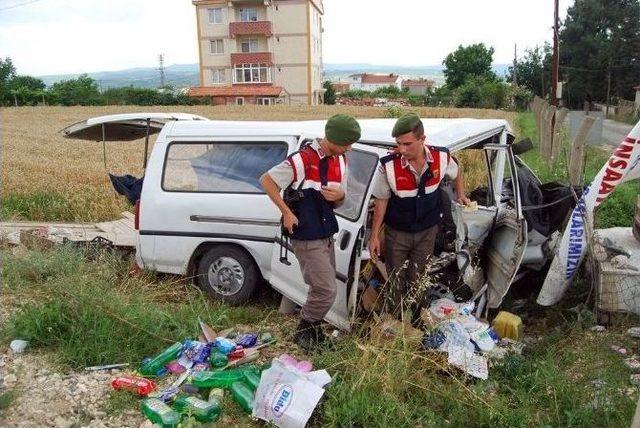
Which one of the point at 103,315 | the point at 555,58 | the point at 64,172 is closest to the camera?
the point at 103,315

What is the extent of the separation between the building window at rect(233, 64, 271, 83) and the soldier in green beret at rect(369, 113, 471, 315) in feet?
194

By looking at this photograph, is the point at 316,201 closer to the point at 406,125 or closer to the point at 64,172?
the point at 406,125

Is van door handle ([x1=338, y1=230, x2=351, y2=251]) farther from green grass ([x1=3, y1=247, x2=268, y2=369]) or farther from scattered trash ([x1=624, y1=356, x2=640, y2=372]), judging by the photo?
scattered trash ([x1=624, y1=356, x2=640, y2=372])

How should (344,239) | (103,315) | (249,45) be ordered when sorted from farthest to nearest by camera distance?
1. (249,45)
2. (344,239)
3. (103,315)

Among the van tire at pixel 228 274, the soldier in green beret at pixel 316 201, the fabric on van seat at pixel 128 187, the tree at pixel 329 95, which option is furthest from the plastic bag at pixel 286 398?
the tree at pixel 329 95

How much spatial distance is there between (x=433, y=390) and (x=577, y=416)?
0.85m

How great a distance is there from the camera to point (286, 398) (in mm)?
3449

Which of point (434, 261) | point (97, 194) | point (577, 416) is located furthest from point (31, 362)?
point (97, 194)

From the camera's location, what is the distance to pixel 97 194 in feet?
33.7

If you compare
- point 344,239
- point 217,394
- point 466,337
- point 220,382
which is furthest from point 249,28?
point 217,394

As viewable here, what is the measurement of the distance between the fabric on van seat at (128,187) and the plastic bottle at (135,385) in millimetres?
3250

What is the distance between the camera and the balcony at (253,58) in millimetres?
60438

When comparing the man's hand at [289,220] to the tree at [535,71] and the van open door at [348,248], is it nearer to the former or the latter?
the van open door at [348,248]

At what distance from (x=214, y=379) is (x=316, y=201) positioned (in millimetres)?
1432
